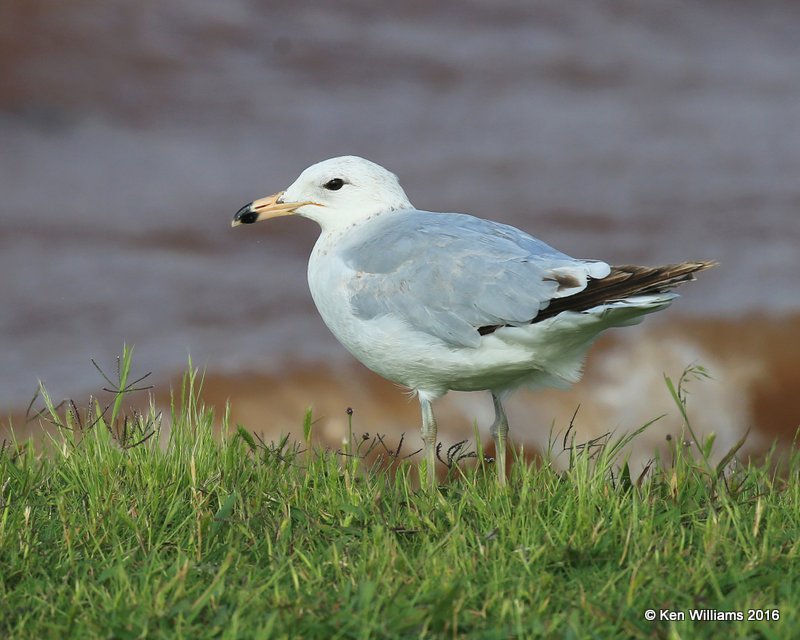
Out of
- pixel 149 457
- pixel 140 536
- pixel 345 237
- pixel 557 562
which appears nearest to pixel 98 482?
pixel 149 457

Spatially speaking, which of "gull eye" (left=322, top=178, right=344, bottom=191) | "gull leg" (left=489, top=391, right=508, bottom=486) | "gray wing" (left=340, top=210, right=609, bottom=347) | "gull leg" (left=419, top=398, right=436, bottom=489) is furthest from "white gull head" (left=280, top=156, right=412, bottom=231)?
"gull leg" (left=489, top=391, right=508, bottom=486)

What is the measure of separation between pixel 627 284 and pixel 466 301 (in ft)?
3.02

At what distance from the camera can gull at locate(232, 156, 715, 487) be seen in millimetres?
5957

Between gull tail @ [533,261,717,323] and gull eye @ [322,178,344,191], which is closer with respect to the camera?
gull tail @ [533,261,717,323]

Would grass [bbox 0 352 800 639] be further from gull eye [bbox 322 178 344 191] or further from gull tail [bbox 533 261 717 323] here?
gull eye [bbox 322 178 344 191]

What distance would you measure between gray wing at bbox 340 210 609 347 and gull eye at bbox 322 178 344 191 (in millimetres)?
634

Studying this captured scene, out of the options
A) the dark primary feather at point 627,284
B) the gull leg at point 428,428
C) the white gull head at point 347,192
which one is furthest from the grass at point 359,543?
the white gull head at point 347,192

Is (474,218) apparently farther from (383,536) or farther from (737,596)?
(737,596)

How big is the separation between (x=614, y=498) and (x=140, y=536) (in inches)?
91.2

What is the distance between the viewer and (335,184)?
7.27m

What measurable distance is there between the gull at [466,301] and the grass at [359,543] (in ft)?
1.82

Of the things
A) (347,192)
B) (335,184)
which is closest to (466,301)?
(347,192)

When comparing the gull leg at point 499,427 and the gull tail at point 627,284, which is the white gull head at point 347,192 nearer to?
the gull leg at point 499,427

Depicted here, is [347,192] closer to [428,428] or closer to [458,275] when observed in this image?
[458,275]
